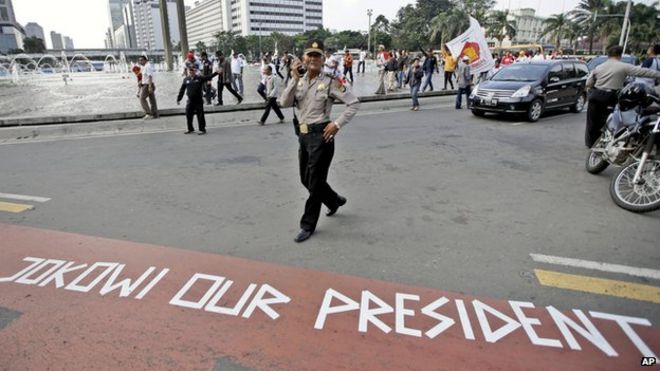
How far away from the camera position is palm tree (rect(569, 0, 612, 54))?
194 ft

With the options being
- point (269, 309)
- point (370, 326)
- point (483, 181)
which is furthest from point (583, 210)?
point (269, 309)

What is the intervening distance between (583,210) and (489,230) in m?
1.48

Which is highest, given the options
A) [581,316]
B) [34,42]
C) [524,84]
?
[34,42]

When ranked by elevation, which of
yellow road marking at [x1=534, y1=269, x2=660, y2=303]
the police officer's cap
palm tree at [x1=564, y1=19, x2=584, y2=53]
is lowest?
yellow road marking at [x1=534, y1=269, x2=660, y2=303]

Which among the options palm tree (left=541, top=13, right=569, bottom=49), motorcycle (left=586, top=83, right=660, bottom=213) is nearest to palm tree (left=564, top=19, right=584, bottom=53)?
palm tree (left=541, top=13, right=569, bottom=49)

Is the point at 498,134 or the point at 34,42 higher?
the point at 34,42

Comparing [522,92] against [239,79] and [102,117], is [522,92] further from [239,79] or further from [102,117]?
[102,117]

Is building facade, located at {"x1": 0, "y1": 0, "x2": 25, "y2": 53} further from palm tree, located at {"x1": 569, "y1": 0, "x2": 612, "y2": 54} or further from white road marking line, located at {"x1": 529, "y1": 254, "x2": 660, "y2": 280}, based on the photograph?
white road marking line, located at {"x1": 529, "y1": 254, "x2": 660, "y2": 280}

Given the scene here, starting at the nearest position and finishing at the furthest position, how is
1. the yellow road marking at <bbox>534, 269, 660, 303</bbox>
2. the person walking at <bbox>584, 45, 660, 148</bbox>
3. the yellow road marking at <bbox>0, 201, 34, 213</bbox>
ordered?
1. the yellow road marking at <bbox>534, 269, 660, 303</bbox>
2. the yellow road marking at <bbox>0, 201, 34, 213</bbox>
3. the person walking at <bbox>584, 45, 660, 148</bbox>

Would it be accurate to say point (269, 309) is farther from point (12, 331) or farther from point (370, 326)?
point (12, 331)

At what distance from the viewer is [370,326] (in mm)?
2781

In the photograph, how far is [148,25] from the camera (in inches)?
7111

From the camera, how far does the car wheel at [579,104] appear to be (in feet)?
40.9

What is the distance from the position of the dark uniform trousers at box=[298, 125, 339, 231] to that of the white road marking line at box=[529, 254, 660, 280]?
2087 mm
